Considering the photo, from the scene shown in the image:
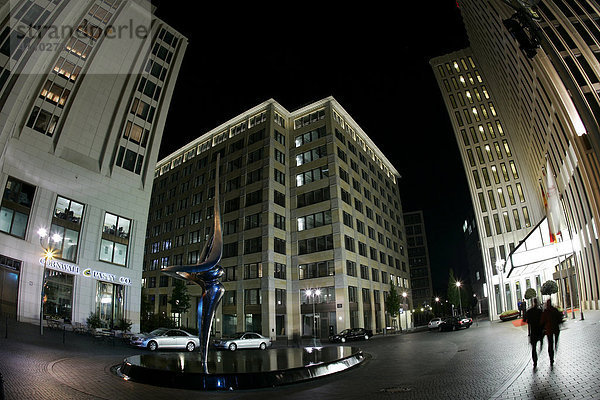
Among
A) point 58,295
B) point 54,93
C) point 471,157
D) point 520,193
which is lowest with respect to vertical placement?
point 58,295

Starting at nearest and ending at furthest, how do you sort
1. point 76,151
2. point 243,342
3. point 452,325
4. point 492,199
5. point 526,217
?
point 243,342, point 76,151, point 452,325, point 526,217, point 492,199

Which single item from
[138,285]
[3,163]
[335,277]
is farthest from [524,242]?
[3,163]

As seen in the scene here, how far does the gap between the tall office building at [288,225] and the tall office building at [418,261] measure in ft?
133

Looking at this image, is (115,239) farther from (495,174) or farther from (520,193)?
(520,193)

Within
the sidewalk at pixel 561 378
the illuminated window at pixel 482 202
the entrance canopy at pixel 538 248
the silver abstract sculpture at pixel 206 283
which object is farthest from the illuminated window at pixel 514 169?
the silver abstract sculpture at pixel 206 283

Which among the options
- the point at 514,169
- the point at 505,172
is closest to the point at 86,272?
the point at 505,172

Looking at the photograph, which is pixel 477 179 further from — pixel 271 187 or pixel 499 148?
pixel 271 187

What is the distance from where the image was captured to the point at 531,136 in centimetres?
4647

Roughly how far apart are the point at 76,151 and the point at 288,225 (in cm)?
3175

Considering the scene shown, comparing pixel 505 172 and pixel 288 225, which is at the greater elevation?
pixel 505 172

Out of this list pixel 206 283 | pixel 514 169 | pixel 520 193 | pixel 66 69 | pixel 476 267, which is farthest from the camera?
pixel 476 267

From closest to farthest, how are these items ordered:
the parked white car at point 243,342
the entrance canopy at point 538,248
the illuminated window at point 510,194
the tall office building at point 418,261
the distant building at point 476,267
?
1. the parked white car at point 243,342
2. the entrance canopy at point 538,248
3. the illuminated window at point 510,194
4. the distant building at point 476,267
5. the tall office building at point 418,261

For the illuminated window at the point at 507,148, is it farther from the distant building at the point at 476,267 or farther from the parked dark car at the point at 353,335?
the distant building at the point at 476,267

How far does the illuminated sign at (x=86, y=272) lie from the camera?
30.5 meters
